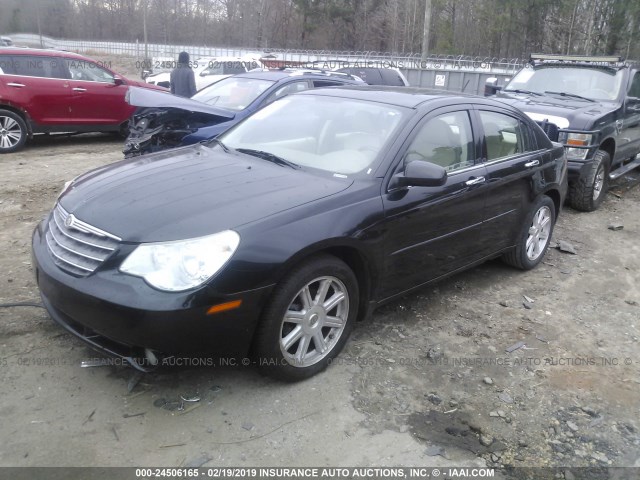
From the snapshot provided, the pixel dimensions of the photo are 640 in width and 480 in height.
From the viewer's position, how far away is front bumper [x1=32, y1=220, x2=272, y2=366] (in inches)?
107

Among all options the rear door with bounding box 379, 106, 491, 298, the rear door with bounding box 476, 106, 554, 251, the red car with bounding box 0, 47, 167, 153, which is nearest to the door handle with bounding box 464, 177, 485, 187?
the rear door with bounding box 379, 106, 491, 298

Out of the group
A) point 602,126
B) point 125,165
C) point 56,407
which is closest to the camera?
point 56,407

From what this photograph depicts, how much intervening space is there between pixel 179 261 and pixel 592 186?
633 centimetres

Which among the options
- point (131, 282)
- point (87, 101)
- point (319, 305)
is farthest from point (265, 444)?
point (87, 101)

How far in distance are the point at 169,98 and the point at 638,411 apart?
18.2ft

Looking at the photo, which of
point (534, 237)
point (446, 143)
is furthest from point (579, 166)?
point (446, 143)

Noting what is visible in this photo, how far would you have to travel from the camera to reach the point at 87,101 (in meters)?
10.2

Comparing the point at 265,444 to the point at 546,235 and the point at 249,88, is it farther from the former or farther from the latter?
the point at 249,88

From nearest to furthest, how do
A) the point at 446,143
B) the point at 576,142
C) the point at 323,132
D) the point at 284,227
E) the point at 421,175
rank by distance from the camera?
the point at 284,227, the point at 421,175, the point at 323,132, the point at 446,143, the point at 576,142

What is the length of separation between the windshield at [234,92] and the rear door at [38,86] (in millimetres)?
3095

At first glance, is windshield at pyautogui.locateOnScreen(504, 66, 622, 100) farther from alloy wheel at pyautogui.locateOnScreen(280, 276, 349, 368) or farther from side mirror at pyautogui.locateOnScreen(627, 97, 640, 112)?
alloy wheel at pyautogui.locateOnScreen(280, 276, 349, 368)

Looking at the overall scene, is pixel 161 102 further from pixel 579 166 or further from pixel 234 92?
pixel 579 166

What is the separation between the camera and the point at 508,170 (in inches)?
183

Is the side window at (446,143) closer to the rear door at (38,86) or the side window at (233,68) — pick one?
the rear door at (38,86)
